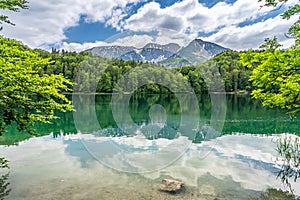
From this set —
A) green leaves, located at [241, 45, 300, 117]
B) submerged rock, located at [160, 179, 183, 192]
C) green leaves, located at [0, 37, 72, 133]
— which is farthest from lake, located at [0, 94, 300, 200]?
green leaves, located at [241, 45, 300, 117]

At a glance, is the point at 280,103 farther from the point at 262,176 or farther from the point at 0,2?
the point at 0,2

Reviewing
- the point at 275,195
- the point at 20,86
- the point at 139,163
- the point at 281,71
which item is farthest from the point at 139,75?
the point at 20,86

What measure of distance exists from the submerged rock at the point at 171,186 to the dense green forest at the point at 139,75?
235 feet

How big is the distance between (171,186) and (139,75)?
87.7 meters

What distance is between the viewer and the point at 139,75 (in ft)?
321

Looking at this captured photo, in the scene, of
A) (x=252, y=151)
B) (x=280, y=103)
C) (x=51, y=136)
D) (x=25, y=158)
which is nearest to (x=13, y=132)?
(x=51, y=136)

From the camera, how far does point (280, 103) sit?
1054 centimetres

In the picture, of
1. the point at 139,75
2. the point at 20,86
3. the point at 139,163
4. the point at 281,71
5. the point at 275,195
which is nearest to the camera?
the point at 20,86

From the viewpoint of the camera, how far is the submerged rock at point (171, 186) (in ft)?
36.7

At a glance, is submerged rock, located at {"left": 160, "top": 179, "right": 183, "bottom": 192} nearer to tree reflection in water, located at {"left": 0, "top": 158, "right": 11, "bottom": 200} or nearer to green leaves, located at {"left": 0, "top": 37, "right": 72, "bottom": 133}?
green leaves, located at {"left": 0, "top": 37, "right": 72, "bottom": 133}

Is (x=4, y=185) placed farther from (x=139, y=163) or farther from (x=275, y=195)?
(x=275, y=195)

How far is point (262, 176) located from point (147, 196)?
6.38 metres

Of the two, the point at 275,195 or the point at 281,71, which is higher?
the point at 281,71

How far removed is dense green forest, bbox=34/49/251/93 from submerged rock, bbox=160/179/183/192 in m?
71.5
